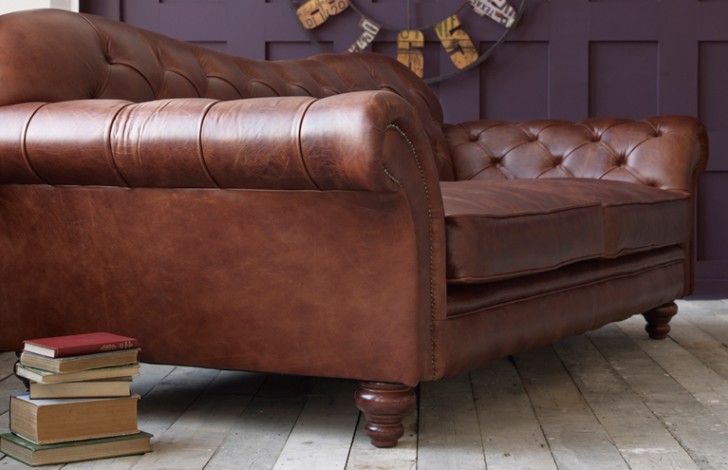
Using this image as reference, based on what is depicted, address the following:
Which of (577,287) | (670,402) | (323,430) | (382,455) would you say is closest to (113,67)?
(323,430)

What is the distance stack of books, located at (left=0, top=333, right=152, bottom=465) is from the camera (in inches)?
71.3

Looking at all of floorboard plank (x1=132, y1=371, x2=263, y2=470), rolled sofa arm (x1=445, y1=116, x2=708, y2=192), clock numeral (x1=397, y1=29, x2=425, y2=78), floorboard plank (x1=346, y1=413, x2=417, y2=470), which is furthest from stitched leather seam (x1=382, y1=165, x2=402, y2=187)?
clock numeral (x1=397, y1=29, x2=425, y2=78)

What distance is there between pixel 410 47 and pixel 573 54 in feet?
2.18

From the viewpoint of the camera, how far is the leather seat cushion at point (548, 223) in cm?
198

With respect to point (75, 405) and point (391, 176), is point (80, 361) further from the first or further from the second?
point (391, 176)

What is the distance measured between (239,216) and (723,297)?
2789 mm

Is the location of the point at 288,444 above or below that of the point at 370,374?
below

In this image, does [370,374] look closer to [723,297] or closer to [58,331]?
[58,331]

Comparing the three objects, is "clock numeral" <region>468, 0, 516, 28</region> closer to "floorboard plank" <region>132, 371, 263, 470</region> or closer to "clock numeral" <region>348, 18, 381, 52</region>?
"clock numeral" <region>348, 18, 381, 52</region>

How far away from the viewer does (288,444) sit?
1938mm

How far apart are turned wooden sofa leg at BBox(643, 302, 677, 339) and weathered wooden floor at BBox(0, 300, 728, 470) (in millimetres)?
231

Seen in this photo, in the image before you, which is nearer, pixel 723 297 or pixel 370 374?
pixel 370 374

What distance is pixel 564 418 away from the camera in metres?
2.15

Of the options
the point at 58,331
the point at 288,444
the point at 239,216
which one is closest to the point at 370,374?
the point at 288,444
